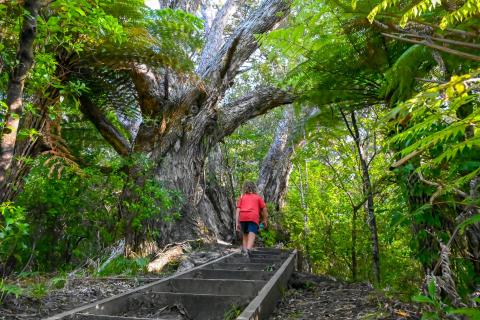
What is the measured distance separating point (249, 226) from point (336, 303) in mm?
3762

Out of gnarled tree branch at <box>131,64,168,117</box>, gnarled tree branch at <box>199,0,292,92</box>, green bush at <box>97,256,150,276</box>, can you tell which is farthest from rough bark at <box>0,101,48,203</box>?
gnarled tree branch at <box>199,0,292,92</box>

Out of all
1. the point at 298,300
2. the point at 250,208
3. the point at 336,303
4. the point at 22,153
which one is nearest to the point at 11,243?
the point at 22,153

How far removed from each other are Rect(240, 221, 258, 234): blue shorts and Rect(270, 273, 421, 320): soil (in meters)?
2.20

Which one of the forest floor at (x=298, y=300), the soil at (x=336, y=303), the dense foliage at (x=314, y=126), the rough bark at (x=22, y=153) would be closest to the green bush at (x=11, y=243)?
the dense foliage at (x=314, y=126)

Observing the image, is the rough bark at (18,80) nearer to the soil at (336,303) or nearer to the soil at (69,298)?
the soil at (69,298)

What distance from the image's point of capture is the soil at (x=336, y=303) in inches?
121

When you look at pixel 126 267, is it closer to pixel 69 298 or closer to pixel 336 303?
pixel 69 298

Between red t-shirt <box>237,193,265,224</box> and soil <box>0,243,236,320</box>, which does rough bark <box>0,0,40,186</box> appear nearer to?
soil <box>0,243,236,320</box>

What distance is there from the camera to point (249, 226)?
7602 millimetres

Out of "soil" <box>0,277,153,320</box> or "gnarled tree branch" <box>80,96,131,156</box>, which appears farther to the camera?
"gnarled tree branch" <box>80,96,131,156</box>

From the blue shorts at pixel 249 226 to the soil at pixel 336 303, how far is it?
2.20 metres

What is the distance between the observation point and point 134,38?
5.38 m

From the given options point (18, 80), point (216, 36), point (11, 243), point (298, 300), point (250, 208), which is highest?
point (216, 36)

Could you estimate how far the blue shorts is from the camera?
297 inches
